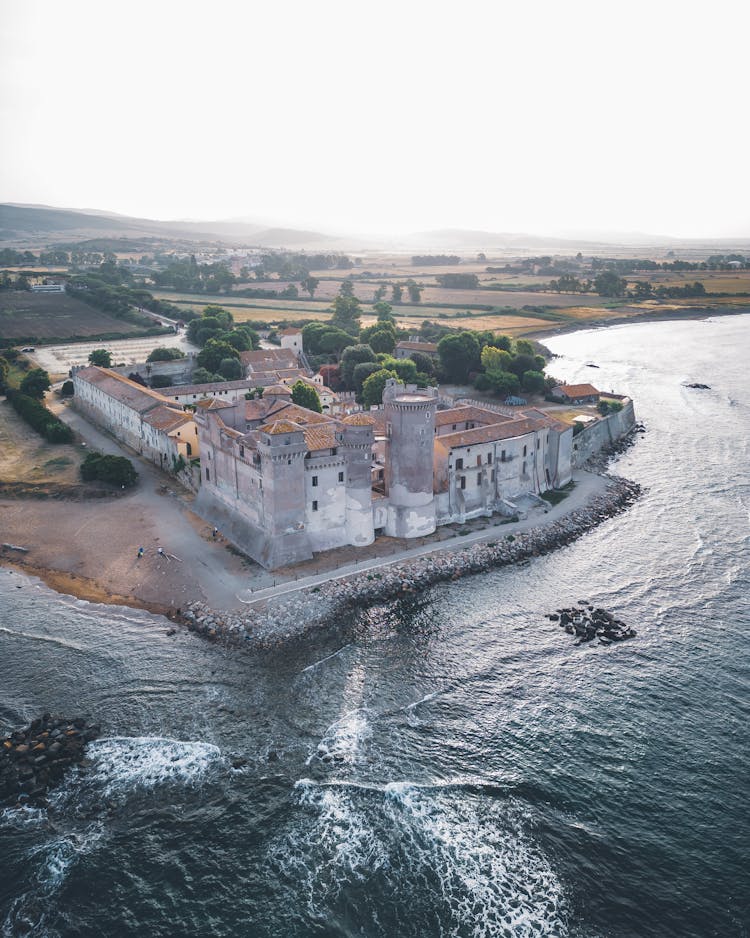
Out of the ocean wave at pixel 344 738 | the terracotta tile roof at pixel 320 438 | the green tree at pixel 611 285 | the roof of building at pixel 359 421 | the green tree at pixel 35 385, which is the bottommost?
the ocean wave at pixel 344 738

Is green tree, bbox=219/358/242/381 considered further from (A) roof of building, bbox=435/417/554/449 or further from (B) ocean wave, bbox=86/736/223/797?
(B) ocean wave, bbox=86/736/223/797

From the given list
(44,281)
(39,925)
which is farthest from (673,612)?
(44,281)

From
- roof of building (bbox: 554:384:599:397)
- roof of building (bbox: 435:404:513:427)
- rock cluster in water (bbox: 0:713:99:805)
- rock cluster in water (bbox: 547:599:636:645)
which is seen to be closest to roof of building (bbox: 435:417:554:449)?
roof of building (bbox: 435:404:513:427)

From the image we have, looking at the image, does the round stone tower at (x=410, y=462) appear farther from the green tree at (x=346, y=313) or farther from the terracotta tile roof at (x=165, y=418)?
the green tree at (x=346, y=313)

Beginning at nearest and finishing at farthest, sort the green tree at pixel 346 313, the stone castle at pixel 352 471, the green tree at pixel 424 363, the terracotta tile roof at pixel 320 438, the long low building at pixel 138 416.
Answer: the stone castle at pixel 352 471 → the terracotta tile roof at pixel 320 438 → the long low building at pixel 138 416 → the green tree at pixel 424 363 → the green tree at pixel 346 313

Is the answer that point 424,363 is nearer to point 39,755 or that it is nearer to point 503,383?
point 503,383

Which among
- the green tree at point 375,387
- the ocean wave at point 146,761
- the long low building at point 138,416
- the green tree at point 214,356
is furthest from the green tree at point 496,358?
the ocean wave at point 146,761

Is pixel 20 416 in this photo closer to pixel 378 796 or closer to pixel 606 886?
pixel 378 796
